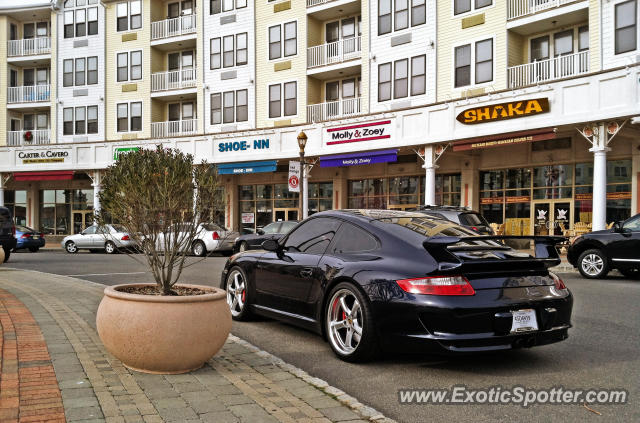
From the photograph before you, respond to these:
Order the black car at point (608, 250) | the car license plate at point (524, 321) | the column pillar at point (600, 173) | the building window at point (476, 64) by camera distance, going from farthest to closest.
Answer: the building window at point (476, 64)
the column pillar at point (600, 173)
the black car at point (608, 250)
the car license plate at point (524, 321)

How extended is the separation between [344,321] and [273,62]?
87.7ft

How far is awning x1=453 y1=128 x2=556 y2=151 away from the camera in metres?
20.0

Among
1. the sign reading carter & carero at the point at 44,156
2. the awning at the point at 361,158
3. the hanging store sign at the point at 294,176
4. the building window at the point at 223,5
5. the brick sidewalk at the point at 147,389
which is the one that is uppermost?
the building window at the point at 223,5

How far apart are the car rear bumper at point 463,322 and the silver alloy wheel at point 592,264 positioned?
9.48 meters

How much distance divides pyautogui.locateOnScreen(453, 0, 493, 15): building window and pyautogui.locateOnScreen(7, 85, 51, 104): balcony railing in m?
26.7

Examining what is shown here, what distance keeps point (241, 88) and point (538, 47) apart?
15471mm

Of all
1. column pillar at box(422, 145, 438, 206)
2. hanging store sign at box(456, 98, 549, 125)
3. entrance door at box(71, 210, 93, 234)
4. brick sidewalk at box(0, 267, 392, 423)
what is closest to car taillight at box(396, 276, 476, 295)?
brick sidewalk at box(0, 267, 392, 423)

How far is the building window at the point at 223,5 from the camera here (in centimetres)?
3188

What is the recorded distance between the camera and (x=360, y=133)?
25.6 meters

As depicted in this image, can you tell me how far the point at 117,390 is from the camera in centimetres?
423

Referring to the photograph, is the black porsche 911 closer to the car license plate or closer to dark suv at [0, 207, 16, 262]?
the car license plate

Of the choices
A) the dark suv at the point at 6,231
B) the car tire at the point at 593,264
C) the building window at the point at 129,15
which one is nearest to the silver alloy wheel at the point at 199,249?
the dark suv at the point at 6,231

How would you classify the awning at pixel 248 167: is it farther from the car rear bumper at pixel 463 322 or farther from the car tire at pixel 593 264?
Result: the car rear bumper at pixel 463 322

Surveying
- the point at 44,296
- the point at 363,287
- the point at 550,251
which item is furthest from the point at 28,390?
the point at 44,296
